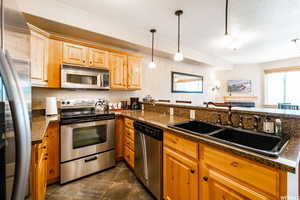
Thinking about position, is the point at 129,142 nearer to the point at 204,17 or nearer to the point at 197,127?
the point at 197,127

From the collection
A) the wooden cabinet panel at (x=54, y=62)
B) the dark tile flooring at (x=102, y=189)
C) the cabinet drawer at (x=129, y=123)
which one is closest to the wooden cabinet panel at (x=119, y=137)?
the cabinet drawer at (x=129, y=123)

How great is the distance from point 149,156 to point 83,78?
71.0 inches

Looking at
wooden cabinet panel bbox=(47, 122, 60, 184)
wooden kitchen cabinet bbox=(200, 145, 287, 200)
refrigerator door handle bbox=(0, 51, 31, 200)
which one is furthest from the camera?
wooden cabinet panel bbox=(47, 122, 60, 184)

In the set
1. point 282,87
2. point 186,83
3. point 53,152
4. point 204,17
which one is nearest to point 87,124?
point 53,152

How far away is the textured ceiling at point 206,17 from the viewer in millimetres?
2084

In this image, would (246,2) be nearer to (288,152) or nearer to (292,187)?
(288,152)

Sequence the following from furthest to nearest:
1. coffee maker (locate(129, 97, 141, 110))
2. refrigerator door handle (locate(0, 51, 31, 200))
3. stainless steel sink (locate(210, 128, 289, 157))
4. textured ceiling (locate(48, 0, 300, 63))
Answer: coffee maker (locate(129, 97, 141, 110)), textured ceiling (locate(48, 0, 300, 63)), stainless steel sink (locate(210, 128, 289, 157)), refrigerator door handle (locate(0, 51, 31, 200))

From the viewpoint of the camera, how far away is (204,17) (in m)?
2.45

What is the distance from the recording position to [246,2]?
2.05 meters

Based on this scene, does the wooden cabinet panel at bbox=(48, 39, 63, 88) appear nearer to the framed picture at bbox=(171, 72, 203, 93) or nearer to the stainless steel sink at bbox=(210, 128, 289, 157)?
the stainless steel sink at bbox=(210, 128, 289, 157)

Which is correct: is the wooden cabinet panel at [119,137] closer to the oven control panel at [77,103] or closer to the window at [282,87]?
the oven control panel at [77,103]

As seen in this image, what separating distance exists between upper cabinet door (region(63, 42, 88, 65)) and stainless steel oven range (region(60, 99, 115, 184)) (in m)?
0.74

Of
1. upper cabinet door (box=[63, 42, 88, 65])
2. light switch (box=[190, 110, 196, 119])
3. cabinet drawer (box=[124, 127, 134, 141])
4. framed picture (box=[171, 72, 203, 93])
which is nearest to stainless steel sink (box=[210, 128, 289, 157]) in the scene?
light switch (box=[190, 110, 196, 119])

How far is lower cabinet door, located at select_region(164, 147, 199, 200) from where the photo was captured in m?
1.19
